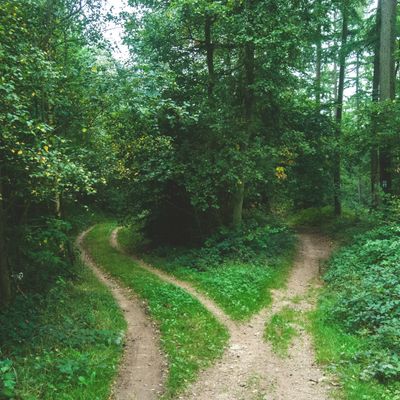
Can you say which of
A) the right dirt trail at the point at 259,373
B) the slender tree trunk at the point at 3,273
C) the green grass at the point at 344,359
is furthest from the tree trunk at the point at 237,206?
the slender tree trunk at the point at 3,273

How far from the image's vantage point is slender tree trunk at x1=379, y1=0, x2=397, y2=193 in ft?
58.0

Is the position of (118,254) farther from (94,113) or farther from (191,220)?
(94,113)

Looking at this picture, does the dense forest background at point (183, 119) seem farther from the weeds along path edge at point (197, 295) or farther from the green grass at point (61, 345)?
the weeds along path edge at point (197, 295)

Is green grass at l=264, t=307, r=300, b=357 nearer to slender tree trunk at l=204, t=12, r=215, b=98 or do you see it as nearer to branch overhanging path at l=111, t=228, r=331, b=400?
branch overhanging path at l=111, t=228, r=331, b=400

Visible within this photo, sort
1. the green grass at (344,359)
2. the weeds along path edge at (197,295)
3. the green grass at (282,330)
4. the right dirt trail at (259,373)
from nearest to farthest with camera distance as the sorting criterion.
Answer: the green grass at (344,359) < the right dirt trail at (259,373) < the green grass at (282,330) < the weeds along path edge at (197,295)

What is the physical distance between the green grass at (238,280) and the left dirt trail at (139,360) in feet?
7.67

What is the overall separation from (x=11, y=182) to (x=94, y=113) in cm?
270

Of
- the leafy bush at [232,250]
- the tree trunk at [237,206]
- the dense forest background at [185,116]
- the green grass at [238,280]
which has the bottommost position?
the green grass at [238,280]

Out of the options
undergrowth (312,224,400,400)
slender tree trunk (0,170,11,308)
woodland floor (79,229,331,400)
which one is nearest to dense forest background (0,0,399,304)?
slender tree trunk (0,170,11,308)

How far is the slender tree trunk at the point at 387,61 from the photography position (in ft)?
58.0

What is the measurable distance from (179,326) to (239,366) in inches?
85.6

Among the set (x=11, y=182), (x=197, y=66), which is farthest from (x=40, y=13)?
(x=197, y=66)

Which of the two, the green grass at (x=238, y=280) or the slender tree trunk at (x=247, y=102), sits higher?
the slender tree trunk at (x=247, y=102)

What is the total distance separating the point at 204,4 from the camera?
14562 mm
